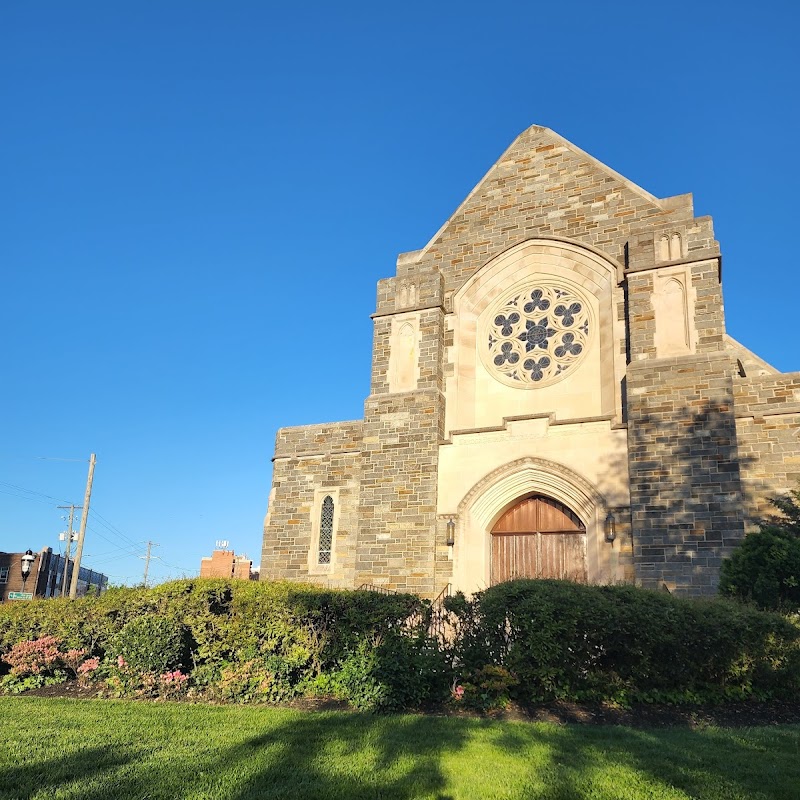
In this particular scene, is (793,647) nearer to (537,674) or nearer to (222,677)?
(537,674)

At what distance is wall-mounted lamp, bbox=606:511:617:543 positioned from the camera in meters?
13.9

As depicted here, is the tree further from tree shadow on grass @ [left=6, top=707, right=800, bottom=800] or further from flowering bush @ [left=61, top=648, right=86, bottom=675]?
flowering bush @ [left=61, top=648, right=86, bottom=675]

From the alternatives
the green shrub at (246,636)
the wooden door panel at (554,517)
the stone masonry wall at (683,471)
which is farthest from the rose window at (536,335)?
the green shrub at (246,636)

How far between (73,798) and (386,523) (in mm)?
11091

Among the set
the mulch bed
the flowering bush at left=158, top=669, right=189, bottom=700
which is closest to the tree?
the mulch bed

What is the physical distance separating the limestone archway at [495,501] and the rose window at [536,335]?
200 cm

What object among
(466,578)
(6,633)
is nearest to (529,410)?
(466,578)

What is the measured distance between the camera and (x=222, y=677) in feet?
28.7

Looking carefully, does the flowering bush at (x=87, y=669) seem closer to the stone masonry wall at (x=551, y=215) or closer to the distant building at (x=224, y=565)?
the stone masonry wall at (x=551, y=215)

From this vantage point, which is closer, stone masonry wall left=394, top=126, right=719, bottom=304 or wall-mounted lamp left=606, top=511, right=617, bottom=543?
wall-mounted lamp left=606, top=511, right=617, bottom=543

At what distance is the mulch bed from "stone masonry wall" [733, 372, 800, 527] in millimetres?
5899

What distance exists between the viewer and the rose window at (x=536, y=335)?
16.0 m

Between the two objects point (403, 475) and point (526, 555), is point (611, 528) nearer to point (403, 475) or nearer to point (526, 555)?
point (526, 555)

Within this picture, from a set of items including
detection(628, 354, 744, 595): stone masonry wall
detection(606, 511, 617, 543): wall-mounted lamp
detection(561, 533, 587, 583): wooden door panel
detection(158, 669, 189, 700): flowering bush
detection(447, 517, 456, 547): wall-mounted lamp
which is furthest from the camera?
detection(447, 517, 456, 547): wall-mounted lamp
